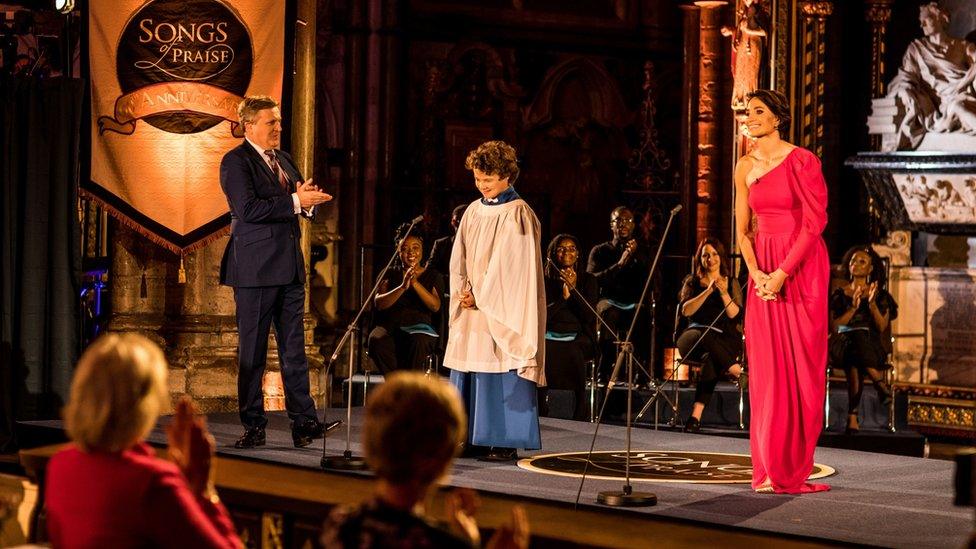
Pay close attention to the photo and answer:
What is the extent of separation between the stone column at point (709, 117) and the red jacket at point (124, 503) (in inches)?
377

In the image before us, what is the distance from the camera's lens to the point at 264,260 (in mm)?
6883

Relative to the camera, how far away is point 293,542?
4.86 metres

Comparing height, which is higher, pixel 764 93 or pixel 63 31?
pixel 63 31

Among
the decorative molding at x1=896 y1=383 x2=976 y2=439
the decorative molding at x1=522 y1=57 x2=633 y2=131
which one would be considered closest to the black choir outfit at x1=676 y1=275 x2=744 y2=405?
the decorative molding at x1=896 y1=383 x2=976 y2=439

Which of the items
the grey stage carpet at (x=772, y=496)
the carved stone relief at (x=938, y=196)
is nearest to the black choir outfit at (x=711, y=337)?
the grey stage carpet at (x=772, y=496)

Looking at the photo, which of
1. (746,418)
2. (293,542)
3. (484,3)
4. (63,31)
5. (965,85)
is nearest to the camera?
(293,542)

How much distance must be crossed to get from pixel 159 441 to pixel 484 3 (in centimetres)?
670

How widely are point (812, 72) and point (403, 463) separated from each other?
8.55 meters

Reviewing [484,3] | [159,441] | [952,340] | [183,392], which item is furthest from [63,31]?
[952,340]

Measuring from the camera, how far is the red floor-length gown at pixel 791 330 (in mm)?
6184

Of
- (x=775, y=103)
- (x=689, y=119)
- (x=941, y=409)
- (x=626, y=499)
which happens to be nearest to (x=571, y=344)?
(x=941, y=409)

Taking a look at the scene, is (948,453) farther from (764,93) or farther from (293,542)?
(293,542)

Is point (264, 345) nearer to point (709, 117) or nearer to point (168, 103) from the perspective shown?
point (168, 103)

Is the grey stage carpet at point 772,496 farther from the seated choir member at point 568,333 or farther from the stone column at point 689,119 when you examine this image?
the stone column at point 689,119
